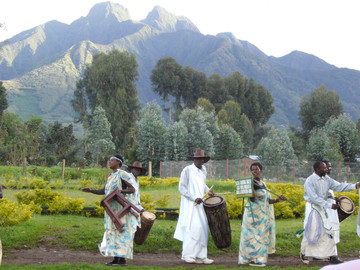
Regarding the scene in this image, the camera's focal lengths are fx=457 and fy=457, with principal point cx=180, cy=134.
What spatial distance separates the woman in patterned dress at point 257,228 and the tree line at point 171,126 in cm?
2667

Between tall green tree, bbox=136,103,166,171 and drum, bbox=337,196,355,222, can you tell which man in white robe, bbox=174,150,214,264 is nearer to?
drum, bbox=337,196,355,222

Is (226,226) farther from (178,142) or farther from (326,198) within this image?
(178,142)

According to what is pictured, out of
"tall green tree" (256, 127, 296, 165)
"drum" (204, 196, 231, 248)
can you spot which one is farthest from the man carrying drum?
"tall green tree" (256, 127, 296, 165)

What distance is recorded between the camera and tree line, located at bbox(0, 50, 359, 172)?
39.2 m

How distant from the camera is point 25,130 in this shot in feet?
114

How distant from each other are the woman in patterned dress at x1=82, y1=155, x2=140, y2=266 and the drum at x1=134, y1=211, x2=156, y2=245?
17 centimetres

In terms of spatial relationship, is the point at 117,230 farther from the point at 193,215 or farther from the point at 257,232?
the point at 257,232

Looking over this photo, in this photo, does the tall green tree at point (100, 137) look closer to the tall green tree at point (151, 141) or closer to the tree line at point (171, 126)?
the tree line at point (171, 126)

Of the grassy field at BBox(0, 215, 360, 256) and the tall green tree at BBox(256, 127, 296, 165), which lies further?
the tall green tree at BBox(256, 127, 296, 165)

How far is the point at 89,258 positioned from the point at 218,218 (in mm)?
2456

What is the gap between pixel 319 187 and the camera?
821 cm

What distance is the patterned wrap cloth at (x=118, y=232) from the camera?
7336 mm

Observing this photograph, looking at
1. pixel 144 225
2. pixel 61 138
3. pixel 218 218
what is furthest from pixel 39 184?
pixel 61 138

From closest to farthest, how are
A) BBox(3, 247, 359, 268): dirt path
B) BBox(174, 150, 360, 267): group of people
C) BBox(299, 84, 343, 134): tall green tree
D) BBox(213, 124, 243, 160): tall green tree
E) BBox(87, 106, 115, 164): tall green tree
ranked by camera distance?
BBox(174, 150, 360, 267): group of people
BBox(3, 247, 359, 268): dirt path
BBox(87, 106, 115, 164): tall green tree
BBox(213, 124, 243, 160): tall green tree
BBox(299, 84, 343, 134): tall green tree
